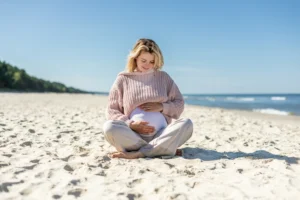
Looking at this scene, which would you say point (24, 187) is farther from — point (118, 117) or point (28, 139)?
point (28, 139)

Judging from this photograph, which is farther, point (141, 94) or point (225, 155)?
point (225, 155)

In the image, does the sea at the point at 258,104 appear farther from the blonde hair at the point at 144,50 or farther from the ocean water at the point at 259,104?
the blonde hair at the point at 144,50

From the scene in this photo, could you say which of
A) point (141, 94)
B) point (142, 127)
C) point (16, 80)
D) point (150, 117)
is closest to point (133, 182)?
point (142, 127)

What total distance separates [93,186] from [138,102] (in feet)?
4.41

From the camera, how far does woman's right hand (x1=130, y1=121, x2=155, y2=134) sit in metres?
3.46

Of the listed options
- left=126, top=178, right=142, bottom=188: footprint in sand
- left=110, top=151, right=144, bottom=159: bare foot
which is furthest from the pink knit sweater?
left=126, top=178, right=142, bottom=188: footprint in sand

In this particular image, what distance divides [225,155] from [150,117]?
40.9 inches

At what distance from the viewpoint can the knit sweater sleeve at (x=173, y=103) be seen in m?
3.60

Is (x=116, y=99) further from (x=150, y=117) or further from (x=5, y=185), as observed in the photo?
(x=5, y=185)

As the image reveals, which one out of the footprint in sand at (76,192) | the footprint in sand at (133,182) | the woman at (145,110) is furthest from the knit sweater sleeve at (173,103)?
the footprint in sand at (76,192)

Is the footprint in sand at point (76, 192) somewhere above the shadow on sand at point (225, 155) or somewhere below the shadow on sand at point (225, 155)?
below

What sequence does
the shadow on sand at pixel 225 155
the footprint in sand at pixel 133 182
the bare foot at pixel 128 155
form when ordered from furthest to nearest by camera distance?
the shadow on sand at pixel 225 155
the bare foot at pixel 128 155
the footprint in sand at pixel 133 182

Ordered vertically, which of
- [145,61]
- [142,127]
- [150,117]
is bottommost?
[142,127]

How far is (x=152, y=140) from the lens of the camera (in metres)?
3.52
